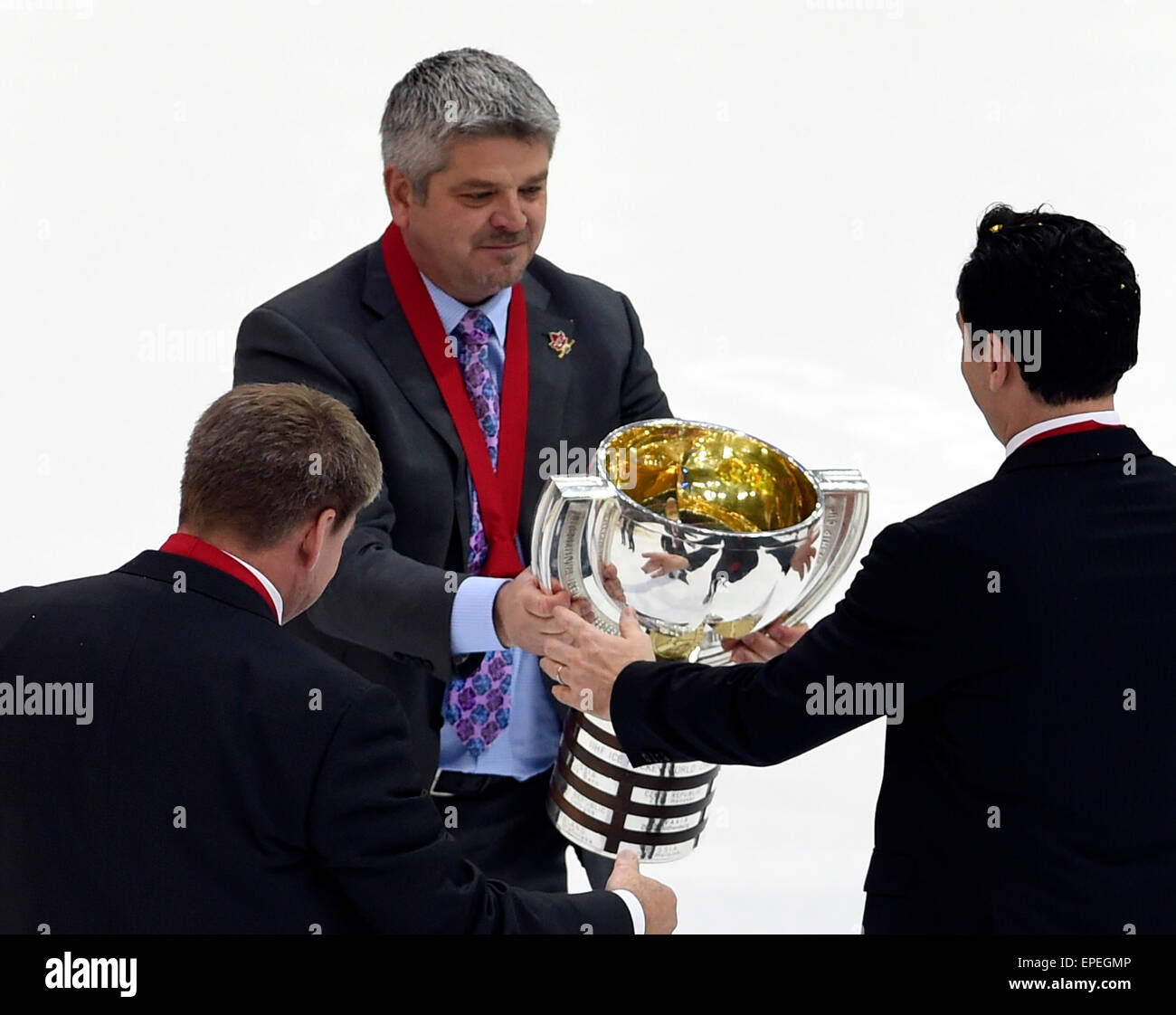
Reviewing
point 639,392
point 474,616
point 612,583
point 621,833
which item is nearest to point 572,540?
point 612,583

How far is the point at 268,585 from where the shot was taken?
1.84 meters

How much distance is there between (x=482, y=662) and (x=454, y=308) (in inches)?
20.4

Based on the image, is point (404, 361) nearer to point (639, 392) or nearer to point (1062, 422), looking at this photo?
point (639, 392)

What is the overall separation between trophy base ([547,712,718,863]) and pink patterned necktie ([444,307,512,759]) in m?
0.22

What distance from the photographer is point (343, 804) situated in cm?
171

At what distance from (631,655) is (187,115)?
3.30 meters

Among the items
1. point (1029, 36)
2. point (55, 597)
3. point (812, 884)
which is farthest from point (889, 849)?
point (1029, 36)

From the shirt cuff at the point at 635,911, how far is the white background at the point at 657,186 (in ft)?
7.18

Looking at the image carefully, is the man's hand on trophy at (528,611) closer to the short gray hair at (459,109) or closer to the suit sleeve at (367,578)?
the suit sleeve at (367,578)

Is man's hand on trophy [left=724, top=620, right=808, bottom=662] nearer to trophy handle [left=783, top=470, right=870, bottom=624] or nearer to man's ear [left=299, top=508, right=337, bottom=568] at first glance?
trophy handle [left=783, top=470, right=870, bottom=624]

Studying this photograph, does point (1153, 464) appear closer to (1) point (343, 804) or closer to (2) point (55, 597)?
(1) point (343, 804)

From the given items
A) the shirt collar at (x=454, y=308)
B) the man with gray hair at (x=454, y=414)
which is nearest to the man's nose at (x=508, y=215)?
the man with gray hair at (x=454, y=414)

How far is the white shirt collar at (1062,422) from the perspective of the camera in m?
1.83

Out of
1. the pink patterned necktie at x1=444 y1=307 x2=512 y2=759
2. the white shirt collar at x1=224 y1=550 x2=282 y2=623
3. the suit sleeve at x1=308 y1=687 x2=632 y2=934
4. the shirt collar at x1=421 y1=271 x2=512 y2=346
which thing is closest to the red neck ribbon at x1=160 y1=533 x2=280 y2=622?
the white shirt collar at x1=224 y1=550 x2=282 y2=623
